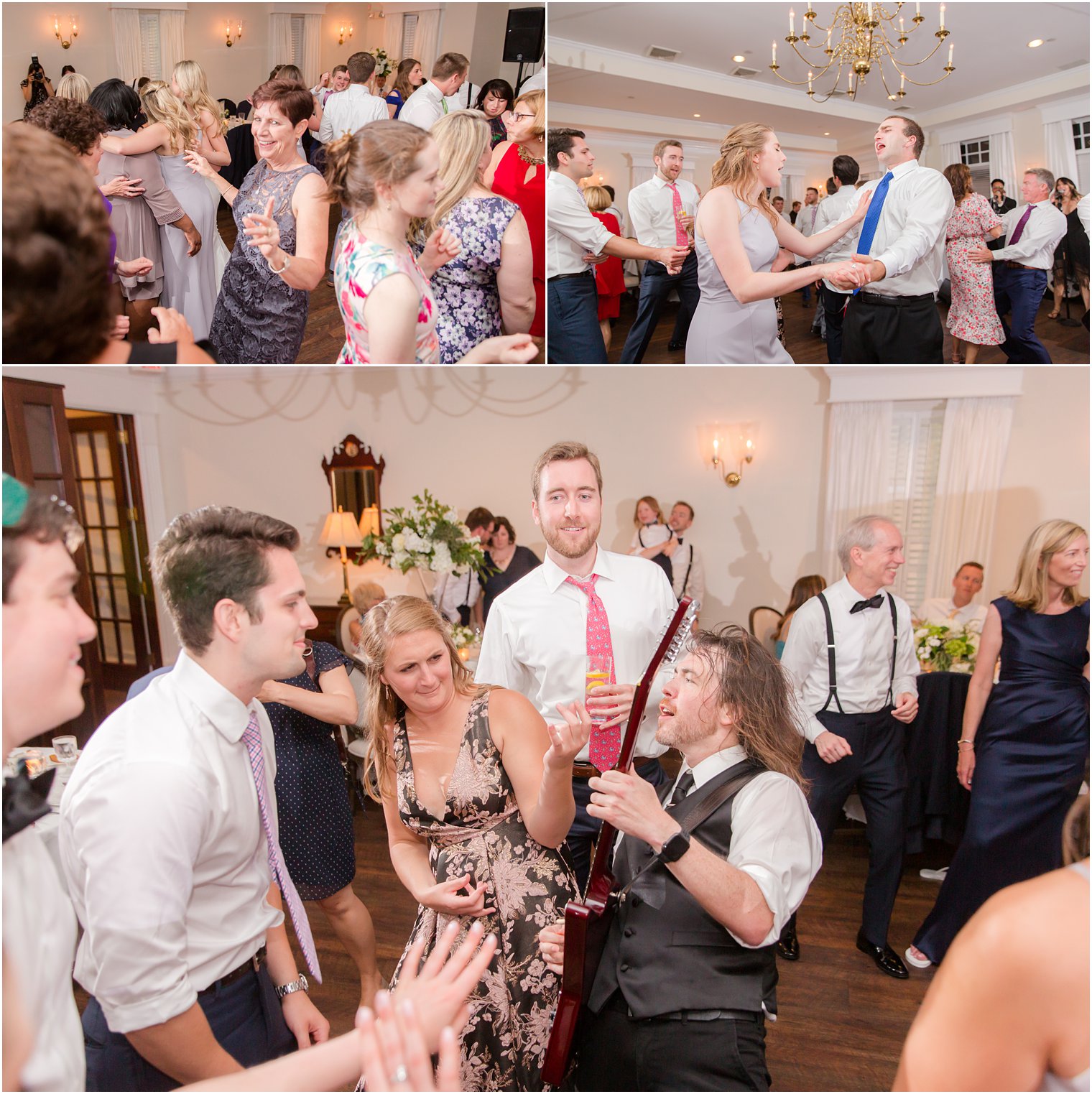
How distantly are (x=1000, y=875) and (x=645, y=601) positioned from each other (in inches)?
64.2

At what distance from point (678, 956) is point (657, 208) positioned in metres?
1.96

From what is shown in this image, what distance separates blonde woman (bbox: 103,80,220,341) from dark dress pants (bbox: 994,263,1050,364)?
2293mm

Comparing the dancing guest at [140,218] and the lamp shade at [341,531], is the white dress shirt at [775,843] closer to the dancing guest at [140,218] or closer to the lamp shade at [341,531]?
the dancing guest at [140,218]

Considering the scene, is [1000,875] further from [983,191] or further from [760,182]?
[760,182]

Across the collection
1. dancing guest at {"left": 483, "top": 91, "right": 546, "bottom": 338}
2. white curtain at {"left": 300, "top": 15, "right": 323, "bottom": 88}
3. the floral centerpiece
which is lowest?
the floral centerpiece

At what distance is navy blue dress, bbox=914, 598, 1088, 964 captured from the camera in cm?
286

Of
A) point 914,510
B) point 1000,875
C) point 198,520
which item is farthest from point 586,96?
point 914,510

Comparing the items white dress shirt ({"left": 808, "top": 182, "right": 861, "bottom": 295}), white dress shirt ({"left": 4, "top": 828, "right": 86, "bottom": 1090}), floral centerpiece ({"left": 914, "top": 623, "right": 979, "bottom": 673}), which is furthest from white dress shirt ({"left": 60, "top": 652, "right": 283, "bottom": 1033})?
floral centerpiece ({"left": 914, "top": 623, "right": 979, "bottom": 673})

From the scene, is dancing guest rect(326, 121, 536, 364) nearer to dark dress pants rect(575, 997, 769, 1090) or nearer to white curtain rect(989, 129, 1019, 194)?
dark dress pants rect(575, 997, 769, 1090)

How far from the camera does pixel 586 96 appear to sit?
A: 2.29 meters

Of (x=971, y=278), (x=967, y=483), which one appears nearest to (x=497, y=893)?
(x=971, y=278)

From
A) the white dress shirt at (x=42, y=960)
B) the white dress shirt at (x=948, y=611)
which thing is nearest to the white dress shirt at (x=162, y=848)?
the white dress shirt at (x=42, y=960)

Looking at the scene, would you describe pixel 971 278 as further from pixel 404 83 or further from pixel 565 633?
pixel 404 83

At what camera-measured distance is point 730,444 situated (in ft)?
21.9
